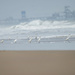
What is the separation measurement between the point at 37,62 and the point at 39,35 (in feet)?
1.23

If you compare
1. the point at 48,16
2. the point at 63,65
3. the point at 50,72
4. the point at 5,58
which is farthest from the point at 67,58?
the point at 5,58

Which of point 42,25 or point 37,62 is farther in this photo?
point 37,62

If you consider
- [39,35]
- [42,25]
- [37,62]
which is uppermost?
[42,25]

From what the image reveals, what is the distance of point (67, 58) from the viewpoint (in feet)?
7.27

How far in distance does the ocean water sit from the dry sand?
10 centimetres

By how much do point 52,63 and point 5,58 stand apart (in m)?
0.64

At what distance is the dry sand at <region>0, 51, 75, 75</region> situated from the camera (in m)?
2.22

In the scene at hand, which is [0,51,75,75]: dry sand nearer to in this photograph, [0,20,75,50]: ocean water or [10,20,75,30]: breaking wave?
[0,20,75,50]: ocean water

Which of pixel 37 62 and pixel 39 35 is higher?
pixel 39 35

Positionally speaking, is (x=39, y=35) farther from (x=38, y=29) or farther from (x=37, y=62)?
(x=37, y=62)

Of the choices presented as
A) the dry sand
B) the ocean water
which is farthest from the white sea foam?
the dry sand

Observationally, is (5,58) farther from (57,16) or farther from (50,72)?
(57,16)

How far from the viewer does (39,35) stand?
2.14 m

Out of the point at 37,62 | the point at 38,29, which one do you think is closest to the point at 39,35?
the point at 38,29
